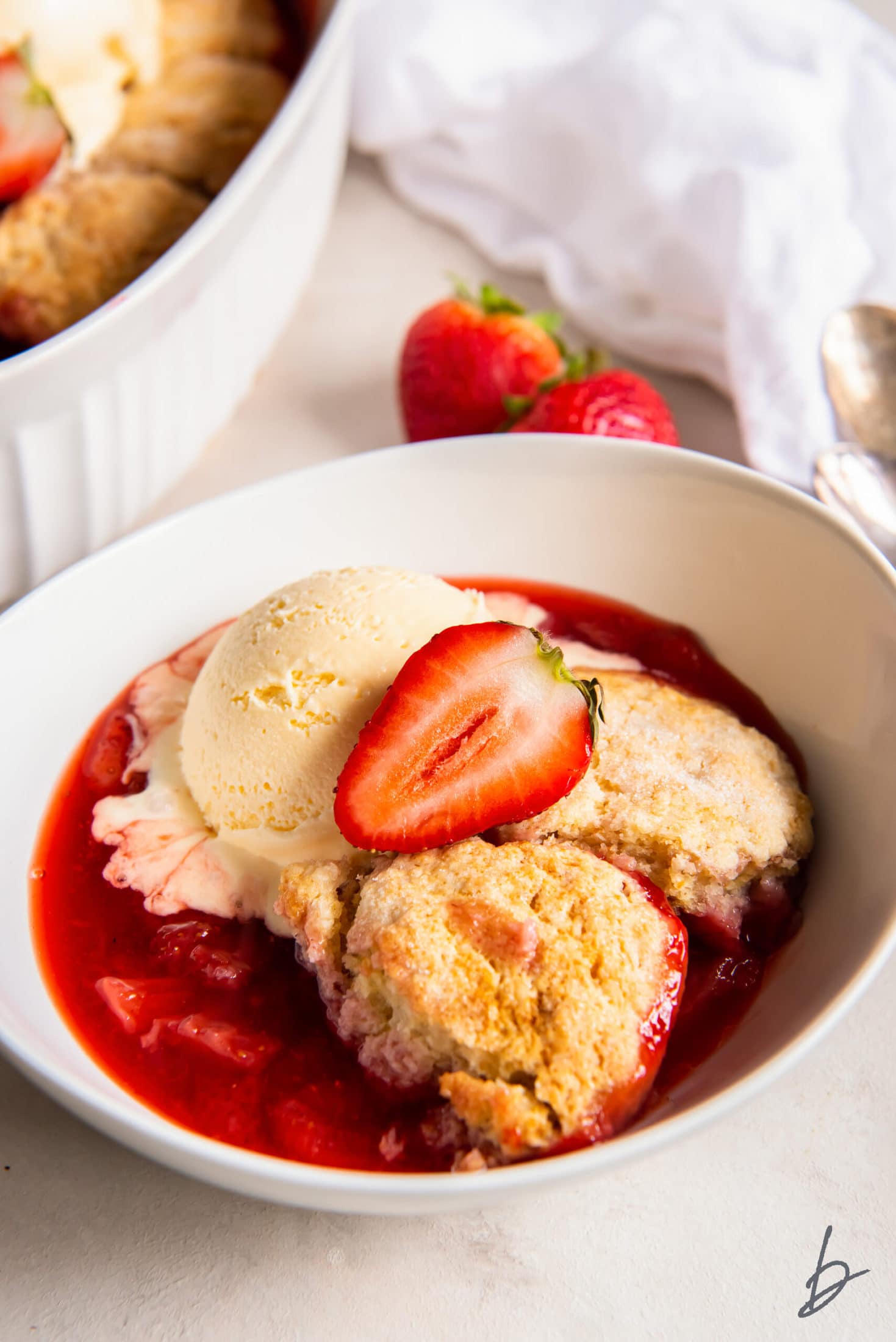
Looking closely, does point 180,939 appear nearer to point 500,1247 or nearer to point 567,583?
point 500,1247

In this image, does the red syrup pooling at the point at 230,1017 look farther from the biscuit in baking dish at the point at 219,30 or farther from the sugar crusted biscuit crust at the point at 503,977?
the biscuit in baking dish at the point at 219,30

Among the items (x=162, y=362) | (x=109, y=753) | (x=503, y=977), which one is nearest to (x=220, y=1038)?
(x=503, y=977)

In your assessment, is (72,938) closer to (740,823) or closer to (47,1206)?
(47,1206)

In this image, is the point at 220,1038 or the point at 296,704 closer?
the point at 220,1038

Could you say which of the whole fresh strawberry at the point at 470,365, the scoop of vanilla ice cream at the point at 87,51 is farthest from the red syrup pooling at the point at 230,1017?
the scoop of vanilla ice cream at the point at 87,51

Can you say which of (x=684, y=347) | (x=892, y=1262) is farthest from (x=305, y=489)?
(x=892, y=1262)

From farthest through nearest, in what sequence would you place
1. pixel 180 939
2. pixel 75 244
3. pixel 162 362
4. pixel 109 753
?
1. pixel 75 244
2. pixel 162 362
3. pixel 109 753
4. pixel 180 939
